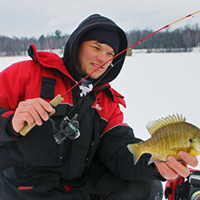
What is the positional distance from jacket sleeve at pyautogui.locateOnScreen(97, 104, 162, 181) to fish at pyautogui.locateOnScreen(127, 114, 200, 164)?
0.43 metres

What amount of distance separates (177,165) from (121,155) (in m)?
0.67

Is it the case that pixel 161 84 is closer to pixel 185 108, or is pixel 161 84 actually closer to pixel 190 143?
pixel 185 108

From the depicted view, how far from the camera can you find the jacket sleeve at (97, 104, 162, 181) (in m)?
1.64

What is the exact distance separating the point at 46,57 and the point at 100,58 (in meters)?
0.56

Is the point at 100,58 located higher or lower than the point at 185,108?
higher

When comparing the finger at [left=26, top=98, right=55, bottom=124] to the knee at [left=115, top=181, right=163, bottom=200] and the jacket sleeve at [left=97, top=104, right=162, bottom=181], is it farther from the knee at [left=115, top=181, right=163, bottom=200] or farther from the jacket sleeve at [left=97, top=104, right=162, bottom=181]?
the knee at [left=115, top=181, right=163, bottom=200]

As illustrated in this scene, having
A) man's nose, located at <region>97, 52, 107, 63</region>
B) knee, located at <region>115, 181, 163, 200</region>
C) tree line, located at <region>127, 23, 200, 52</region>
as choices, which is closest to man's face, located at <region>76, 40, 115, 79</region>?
man's nose, located at <region>97, 52, 107, 63</region>

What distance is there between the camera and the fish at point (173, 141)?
Answer: 119 centimetres

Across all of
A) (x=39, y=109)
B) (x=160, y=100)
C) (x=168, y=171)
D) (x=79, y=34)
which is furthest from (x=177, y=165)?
(x=160, y=100)

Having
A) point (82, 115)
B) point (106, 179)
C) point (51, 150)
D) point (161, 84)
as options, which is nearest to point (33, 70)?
point (82, 115)

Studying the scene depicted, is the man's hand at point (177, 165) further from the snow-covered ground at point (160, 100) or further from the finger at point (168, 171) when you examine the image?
the snow-covered ground at point (160, 100)

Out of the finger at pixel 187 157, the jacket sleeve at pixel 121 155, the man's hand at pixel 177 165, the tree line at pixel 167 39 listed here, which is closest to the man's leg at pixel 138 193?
the jacket sleeve at pixel 121 155

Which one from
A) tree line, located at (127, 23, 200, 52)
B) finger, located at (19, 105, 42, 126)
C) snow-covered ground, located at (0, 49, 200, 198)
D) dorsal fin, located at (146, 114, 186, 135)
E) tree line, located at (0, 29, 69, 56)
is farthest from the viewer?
tree line, located at (0, 29, 69, 56)

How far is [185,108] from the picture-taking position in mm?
4543
